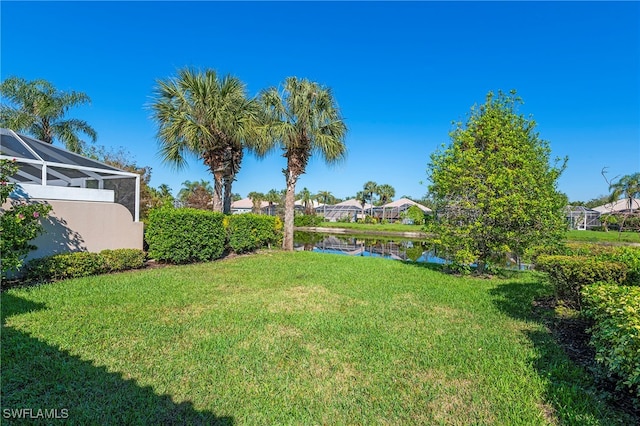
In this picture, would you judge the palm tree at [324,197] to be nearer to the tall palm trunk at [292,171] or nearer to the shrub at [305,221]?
the shrub at [305,221]

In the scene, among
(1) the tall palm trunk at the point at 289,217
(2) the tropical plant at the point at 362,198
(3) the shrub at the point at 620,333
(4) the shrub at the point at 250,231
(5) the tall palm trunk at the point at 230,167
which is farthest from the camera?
(2) the tropical plant at the point at 362,198

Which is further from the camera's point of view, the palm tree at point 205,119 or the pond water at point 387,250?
the pond water at point 387,250

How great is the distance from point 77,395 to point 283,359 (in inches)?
66.7

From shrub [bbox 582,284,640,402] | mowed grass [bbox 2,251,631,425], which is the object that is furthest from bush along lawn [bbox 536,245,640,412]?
mowed grass [bbox 2,251,631,425]

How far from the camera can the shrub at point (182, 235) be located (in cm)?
842

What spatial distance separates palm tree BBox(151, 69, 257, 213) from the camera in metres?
11.6

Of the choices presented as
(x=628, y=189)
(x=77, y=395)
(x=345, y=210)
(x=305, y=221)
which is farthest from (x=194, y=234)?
(x=345, y=210)

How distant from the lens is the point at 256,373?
2.97 meters

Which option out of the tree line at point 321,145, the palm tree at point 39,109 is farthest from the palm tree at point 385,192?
the palm tree at point 39,109

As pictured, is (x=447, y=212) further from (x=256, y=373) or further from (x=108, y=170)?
(x=108, y=170)

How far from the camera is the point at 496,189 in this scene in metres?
7.75

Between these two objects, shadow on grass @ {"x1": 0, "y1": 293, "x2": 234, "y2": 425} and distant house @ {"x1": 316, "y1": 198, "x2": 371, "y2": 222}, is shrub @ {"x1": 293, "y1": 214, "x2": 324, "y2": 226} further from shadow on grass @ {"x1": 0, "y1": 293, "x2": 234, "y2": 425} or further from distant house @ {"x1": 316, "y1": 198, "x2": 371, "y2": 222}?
shadow on grass @ {"x1": 0, "y1": 293, "x2": 234, "y2": 425}

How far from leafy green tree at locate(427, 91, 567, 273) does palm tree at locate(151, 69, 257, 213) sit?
7533mm

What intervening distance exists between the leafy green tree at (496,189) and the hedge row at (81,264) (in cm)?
772
